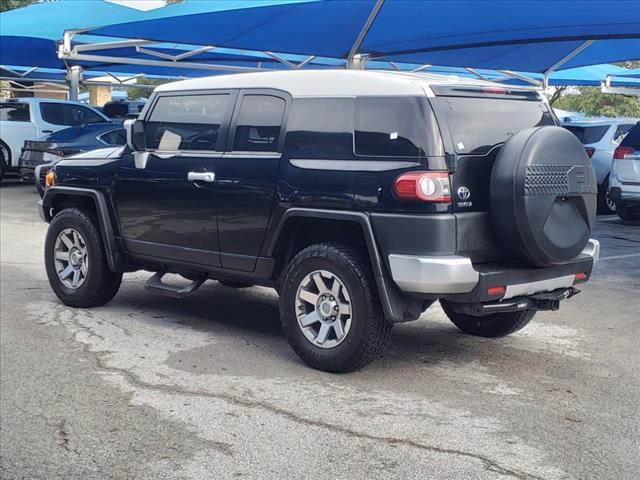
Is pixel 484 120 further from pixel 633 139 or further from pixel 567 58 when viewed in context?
pixel 567 58

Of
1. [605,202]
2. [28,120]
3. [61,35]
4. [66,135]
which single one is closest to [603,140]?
[605,202]

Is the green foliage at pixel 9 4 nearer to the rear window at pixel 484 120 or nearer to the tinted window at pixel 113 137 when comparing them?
the tinted window at pixel 113 137

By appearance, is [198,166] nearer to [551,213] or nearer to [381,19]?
[551,213]

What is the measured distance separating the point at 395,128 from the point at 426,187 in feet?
1.51

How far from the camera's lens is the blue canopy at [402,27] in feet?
36.4

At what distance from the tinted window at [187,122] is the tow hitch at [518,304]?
225 centimetres

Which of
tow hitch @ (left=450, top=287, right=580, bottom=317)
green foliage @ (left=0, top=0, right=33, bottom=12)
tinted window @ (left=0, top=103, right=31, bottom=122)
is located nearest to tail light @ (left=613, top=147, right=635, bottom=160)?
tow hitch @ (left=450, top=287, right=580, bottom=317)

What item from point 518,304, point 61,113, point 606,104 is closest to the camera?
point 518,304

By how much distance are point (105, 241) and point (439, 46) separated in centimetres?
822

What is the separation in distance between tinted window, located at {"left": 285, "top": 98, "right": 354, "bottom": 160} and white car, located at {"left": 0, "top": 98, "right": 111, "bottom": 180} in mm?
14070

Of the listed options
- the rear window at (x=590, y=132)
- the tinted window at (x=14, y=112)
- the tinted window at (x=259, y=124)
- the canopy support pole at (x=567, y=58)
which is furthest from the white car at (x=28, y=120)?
the tinted window at (x=259, y=124)

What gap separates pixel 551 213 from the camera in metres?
5.48

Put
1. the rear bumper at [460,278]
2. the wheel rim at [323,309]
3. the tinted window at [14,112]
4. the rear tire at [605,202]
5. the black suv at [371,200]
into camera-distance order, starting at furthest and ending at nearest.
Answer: the tinted window at [14,112] < the rear tire at [605,202] < the wheel rim at [323,309] < the black suv at [371,200] < the rear bumper at [460,278]

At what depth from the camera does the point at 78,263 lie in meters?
7.66
